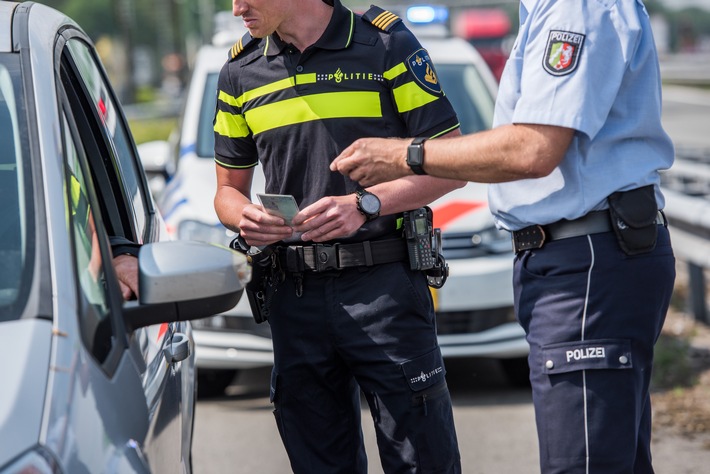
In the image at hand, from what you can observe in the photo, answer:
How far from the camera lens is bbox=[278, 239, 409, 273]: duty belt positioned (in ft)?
10.2

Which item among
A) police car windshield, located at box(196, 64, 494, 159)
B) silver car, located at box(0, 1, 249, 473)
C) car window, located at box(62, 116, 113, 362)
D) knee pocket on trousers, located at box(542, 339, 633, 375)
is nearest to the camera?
silver car, located at box(0, 1, 249, 473)

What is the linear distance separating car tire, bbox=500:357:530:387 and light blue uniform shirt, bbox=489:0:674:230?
3.13m

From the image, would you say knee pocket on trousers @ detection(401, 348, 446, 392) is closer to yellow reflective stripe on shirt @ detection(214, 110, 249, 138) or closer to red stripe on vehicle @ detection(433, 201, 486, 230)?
yellow reflective stripe on shirt @ detection(214, 110, 249, 138)

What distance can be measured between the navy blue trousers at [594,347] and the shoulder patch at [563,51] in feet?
1.34

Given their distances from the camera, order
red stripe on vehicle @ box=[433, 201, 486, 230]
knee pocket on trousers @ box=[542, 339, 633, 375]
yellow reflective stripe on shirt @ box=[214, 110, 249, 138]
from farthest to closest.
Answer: red stripe on vehicle @ box=[433, 201, 486, 230] < yellow reflective stripe on shirt @ box=[214, 110, 249, 138] < knee pocket on trousers @ box=[542, 339, 633, 375]

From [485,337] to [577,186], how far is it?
2989mm

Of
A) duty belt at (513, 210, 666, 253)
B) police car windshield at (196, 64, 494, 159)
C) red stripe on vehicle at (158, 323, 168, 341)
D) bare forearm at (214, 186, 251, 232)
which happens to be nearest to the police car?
police car windshield at (196, 64, 494, 159)

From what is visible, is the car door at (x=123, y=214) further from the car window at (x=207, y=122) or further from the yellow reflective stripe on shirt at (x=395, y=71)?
the car window at (x=207, y=122)

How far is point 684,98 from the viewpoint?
3644cm

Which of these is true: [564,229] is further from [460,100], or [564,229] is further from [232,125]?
[460,100]

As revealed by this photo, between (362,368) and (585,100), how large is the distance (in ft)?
3.43

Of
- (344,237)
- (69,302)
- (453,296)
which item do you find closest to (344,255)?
(344,237)

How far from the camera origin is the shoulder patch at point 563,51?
2.49 metres

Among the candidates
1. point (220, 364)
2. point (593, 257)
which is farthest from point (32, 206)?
point (220, 364)
